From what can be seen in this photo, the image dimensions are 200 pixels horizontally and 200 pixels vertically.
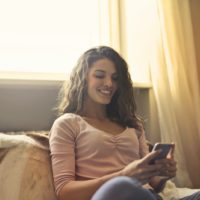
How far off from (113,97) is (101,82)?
0.16 m

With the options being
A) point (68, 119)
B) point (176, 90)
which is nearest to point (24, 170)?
point (68, 119)

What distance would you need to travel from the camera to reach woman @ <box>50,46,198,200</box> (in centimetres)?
112

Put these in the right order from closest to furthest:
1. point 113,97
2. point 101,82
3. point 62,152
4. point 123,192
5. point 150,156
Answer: point 123,192 < point 150,156 < point 62,152 < point 101,82 < point 113,97

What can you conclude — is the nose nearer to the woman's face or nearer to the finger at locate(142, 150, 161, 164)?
the woman's face

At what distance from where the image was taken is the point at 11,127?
150 centimetres

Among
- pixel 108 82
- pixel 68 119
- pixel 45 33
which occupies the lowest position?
pixel 68 119

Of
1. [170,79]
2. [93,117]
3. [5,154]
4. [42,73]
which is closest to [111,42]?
[170,79]

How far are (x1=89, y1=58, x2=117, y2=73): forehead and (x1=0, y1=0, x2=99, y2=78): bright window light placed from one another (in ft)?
1.17

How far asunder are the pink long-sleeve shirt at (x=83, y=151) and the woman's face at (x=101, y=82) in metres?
0.13

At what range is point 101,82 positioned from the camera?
141 centimetres

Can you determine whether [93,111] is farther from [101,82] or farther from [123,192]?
[123,192]

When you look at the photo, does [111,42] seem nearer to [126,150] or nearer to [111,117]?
[111,117]

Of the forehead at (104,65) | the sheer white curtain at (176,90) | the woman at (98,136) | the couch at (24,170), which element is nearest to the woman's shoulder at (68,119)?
the woman at (98,136)

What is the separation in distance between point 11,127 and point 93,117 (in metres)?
0.36
